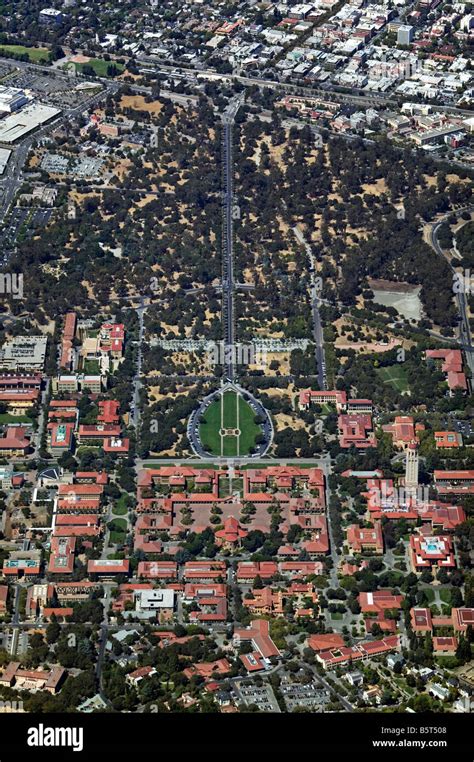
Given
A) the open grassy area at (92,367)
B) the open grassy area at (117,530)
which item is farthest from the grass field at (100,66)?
the open grassy area at (117,530)

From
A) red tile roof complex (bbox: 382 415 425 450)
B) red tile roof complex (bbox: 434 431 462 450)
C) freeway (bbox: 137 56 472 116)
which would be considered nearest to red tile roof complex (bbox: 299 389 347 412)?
red tile roof complex (bbox: 382 415 425 450)

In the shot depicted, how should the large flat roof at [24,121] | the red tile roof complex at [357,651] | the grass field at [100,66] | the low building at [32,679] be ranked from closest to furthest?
the low building at [32,679], the red tile roof complex at [357,651], the large flat roof at [24,121], the grass field at [100,66]

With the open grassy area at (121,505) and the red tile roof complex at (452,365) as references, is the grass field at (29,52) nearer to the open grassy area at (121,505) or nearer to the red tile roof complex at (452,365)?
the red tile roof complex at (452,365)

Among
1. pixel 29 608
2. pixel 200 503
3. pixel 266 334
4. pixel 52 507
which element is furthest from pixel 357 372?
pixel 29 608

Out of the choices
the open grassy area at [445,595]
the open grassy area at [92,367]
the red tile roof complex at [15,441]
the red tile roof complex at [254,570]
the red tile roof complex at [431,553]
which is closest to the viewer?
the open grassy area at [445,595]

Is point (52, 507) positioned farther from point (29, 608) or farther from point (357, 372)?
point (357, 372)

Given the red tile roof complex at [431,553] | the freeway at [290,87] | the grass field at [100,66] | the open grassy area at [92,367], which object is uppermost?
the grass field at [100,66]

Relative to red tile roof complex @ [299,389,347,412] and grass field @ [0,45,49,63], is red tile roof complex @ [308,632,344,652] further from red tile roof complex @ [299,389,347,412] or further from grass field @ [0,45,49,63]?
grass field @ [0,45,49,63]
